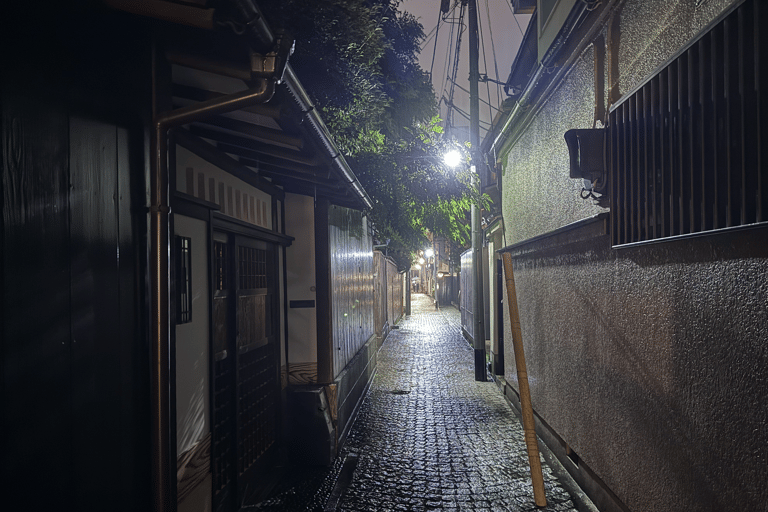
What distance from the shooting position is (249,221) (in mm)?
6168

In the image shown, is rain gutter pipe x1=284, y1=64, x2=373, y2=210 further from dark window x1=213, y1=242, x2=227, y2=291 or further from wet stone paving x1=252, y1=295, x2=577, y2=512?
wet stone paving x1=252, y1=295, x2=577, y2=512

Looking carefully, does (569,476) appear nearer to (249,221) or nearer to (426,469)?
(426,469)

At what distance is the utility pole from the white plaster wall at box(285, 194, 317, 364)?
6.38 meters

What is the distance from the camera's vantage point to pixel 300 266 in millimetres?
7770

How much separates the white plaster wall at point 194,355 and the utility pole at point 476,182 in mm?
9266

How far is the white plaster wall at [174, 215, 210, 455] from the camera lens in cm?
419

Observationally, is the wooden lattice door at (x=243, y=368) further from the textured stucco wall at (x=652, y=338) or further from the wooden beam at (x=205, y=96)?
the textured stucco wall at (x=652, y=338)

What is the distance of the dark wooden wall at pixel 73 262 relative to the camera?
2.24 m

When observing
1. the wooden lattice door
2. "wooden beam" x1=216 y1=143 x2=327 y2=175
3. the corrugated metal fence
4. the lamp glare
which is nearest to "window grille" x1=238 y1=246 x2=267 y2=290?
the wooden lattice door

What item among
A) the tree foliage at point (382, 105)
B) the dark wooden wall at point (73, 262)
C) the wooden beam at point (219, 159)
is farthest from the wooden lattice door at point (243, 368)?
the tree foliage at point (382, 105)

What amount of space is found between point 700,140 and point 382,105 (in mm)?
7535

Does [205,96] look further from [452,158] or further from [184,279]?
[452,158]

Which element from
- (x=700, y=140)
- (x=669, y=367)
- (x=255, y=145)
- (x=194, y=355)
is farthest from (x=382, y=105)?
(x=669, y=367)

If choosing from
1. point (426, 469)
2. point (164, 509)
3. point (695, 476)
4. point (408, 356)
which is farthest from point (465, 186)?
point (164, 509)
